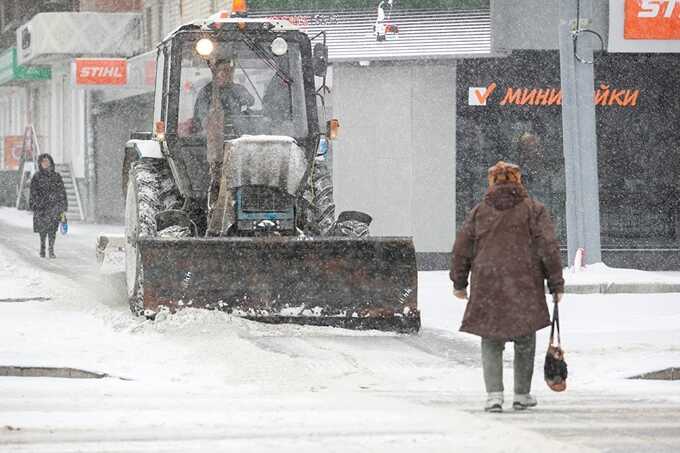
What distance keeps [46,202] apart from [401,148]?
629 centimetres

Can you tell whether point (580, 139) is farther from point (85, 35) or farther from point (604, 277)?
point (85, 35)

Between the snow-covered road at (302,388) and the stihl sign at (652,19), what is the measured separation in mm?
7500

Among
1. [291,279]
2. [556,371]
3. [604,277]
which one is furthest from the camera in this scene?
[604,277]

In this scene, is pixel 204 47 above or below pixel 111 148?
above

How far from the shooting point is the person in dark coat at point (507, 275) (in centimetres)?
911

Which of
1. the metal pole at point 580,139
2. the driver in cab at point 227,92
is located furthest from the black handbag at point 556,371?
the metal pole at point 580,139

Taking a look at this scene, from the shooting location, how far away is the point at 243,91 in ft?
45.6

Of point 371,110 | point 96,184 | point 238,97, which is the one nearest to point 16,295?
point 238,97

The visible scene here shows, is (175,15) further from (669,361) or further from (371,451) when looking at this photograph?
(371,451)

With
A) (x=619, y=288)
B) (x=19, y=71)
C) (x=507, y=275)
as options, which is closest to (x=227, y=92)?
(x=507, y=275)

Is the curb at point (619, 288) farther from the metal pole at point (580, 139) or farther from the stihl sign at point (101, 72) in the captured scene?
the stihl sign at point (101, 72)

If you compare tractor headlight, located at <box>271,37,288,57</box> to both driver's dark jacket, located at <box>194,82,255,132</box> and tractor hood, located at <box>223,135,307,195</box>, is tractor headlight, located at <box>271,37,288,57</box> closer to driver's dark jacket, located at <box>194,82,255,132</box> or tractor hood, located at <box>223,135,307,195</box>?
driver's dark jacket, located at <box>194,82,255,132</box>

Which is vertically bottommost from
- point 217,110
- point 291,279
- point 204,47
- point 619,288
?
point 619,288

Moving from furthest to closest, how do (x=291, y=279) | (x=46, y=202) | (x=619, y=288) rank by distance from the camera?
(x=46, y=202) → (x=619, y=288) → (x=291, y=279)
